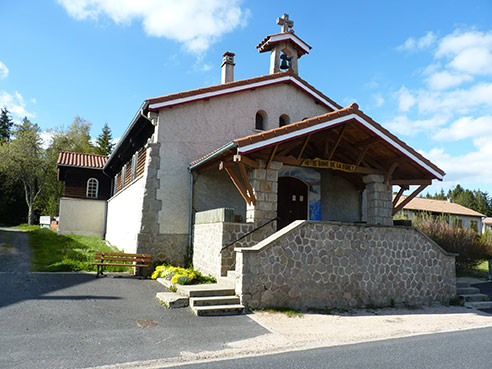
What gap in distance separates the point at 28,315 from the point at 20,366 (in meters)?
2.37

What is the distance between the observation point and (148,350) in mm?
5445

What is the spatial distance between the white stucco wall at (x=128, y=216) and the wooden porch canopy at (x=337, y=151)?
7.47 feet

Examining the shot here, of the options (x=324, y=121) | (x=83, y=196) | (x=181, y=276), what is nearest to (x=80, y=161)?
(x=83, y=196)

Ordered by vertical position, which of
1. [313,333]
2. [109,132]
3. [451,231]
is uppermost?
[109,132]

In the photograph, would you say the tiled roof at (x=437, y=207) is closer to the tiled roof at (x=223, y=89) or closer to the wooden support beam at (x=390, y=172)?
the tiled roof at (x=223, y=89)

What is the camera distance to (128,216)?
14.2m

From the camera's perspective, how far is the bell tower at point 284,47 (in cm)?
1435

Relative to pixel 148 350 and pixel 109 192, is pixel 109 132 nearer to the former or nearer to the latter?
pixel 109 192

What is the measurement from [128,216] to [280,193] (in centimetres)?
581

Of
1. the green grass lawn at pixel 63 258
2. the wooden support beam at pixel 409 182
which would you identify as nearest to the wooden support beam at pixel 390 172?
the wooden support beam at pixel 409 182

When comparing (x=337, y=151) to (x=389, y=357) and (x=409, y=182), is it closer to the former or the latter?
(x=409, y=182)

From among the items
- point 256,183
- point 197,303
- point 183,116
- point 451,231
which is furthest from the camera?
point 451,231

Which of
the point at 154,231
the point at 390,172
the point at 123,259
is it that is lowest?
the point at 123,259

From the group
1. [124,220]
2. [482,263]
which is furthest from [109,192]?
[482,263]
